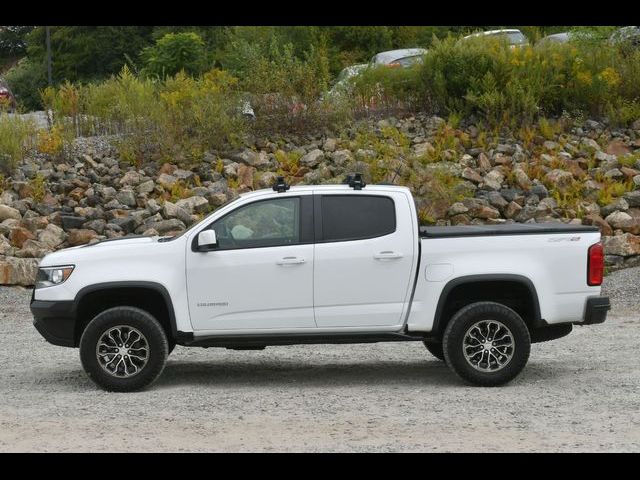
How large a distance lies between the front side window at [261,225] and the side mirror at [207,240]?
0.42ft

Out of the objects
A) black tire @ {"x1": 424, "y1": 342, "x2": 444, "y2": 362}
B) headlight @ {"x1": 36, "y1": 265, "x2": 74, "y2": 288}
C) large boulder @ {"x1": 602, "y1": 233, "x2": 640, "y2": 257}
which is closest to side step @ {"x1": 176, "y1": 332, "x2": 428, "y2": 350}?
headlight @ {"x1": 36, "y1": 265, "x2": 74, "y2": 288}

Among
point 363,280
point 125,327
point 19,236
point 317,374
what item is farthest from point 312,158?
point 125,327

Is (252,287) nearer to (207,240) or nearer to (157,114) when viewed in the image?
(207,240)

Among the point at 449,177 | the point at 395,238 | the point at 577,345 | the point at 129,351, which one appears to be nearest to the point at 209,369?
the point at 129,351

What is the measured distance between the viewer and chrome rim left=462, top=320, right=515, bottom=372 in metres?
10.0

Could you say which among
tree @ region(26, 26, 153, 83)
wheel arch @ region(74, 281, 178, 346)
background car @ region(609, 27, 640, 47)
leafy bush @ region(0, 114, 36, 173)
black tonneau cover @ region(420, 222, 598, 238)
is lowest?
wheel arch @ region(74, 281, 178, 346)

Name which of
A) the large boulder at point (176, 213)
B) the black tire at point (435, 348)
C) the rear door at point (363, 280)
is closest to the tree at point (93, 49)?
the large boulder at point (176, 213)

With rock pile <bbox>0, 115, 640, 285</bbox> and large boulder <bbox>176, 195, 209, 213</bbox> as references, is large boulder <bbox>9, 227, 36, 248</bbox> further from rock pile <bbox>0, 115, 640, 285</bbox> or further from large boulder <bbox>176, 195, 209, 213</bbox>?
large boulder <bbox>176, 195, 209, 213</bbox>

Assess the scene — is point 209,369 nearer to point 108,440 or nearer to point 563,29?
point 108,440

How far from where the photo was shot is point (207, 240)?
32.6ft

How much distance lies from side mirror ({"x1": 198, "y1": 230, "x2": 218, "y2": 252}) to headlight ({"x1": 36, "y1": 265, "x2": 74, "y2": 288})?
1.18m

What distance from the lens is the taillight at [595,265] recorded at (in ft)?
33.0

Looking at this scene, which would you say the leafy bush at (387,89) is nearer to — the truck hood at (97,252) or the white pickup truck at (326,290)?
the white pickup truck at (326,290)

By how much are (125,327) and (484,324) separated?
3182 mm
